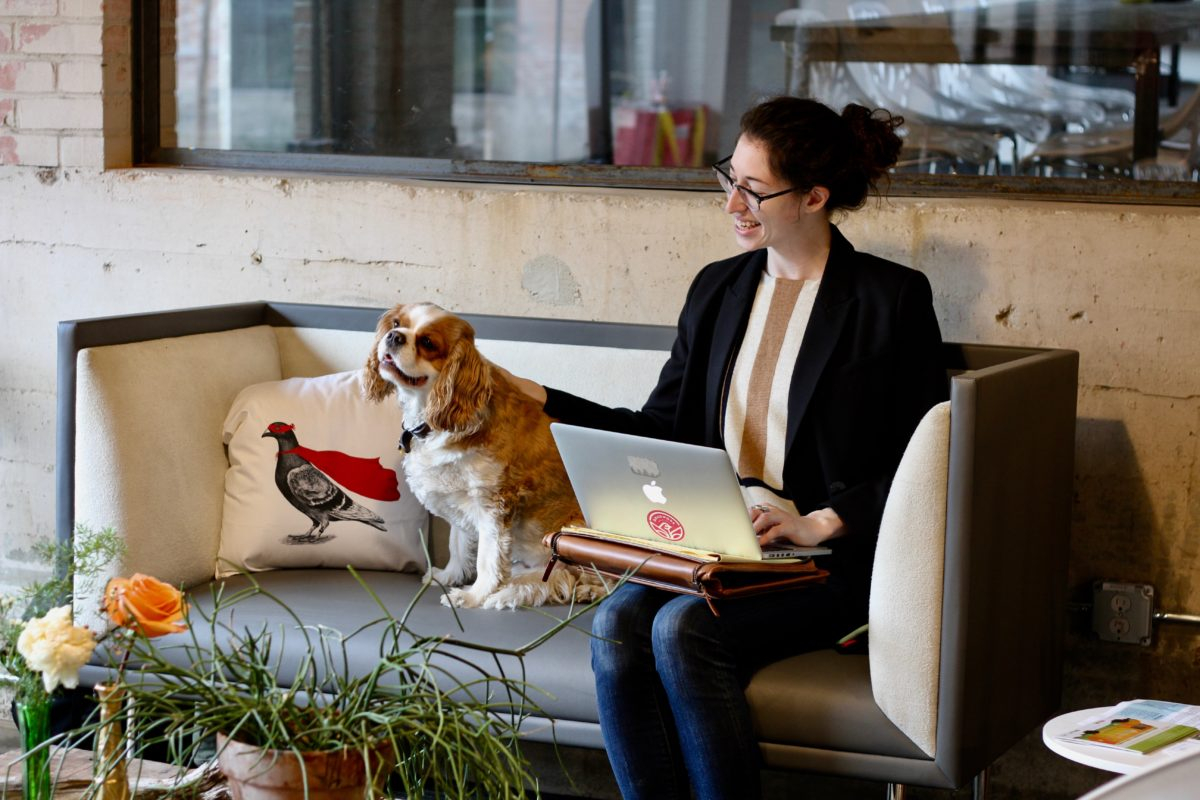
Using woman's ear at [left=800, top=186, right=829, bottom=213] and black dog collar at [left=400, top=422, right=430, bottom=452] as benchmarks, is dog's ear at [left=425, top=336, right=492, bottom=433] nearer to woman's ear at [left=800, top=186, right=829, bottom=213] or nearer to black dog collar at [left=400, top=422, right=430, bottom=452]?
black dog collar at [left=400, top=422, right=430, bottom=452]

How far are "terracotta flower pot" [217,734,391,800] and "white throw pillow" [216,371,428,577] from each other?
149 cm

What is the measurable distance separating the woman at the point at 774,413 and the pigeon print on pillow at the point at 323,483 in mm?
441

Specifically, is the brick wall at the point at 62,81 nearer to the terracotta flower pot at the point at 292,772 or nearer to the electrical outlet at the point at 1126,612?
the terracotta flower pot at the point at 292,772

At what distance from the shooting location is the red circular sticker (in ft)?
7.34

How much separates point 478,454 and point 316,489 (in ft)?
1.40

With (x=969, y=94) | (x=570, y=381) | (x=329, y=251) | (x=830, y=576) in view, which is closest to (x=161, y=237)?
(x=329, y=251)

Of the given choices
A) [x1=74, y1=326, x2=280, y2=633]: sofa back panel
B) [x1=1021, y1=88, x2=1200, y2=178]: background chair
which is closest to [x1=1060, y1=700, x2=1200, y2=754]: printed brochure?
[x1=74, y1=326, x2=280, y2=633]: sofa back panel

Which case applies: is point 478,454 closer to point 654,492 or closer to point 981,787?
point 654,492

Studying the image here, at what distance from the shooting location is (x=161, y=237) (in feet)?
11.5

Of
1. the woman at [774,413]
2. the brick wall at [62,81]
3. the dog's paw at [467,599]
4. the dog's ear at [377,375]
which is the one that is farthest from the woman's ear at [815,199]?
the brick wall at [62,81]

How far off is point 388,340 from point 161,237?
1184 millimetres

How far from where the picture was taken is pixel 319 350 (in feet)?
10.5

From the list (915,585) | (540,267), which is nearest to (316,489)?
(540,267)

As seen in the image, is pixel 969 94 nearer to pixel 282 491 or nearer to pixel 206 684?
pixel 282 491
